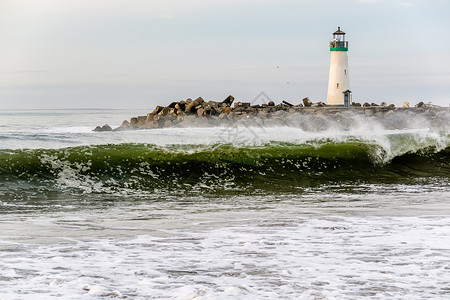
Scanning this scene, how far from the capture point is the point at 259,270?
242 inches

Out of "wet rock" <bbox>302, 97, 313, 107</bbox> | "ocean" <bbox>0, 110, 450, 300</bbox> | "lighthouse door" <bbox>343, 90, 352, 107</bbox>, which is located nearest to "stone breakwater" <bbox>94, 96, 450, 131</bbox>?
"wet rock" <bbox>302, 97, 313, 107</bbox>

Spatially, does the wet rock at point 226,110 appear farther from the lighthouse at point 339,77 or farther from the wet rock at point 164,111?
the lighthouse at point 339,77

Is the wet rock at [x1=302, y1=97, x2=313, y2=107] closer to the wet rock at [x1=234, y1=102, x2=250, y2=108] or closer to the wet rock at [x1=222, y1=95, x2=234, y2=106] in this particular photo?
the wet rock at [x1=234, y1=102, x2=250, y2=108]

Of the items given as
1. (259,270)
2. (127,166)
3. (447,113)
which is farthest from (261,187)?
(447,113)

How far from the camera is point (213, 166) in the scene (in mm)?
17141

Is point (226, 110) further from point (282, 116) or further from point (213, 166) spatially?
point (213, 166)

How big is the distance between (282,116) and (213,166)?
19.5 meters

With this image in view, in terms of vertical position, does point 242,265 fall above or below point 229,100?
below

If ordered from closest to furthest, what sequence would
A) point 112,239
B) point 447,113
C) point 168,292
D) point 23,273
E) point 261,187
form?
point 168,292 → point 23,273 → point 112,239 → point 261,187 → point 447,113

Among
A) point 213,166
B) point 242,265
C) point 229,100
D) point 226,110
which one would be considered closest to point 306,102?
point 229,100

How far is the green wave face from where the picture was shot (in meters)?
15.0

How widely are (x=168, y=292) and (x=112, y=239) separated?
96.7 inches

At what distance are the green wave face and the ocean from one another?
2.3 inches

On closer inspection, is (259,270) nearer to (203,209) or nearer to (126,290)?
(126,290)
